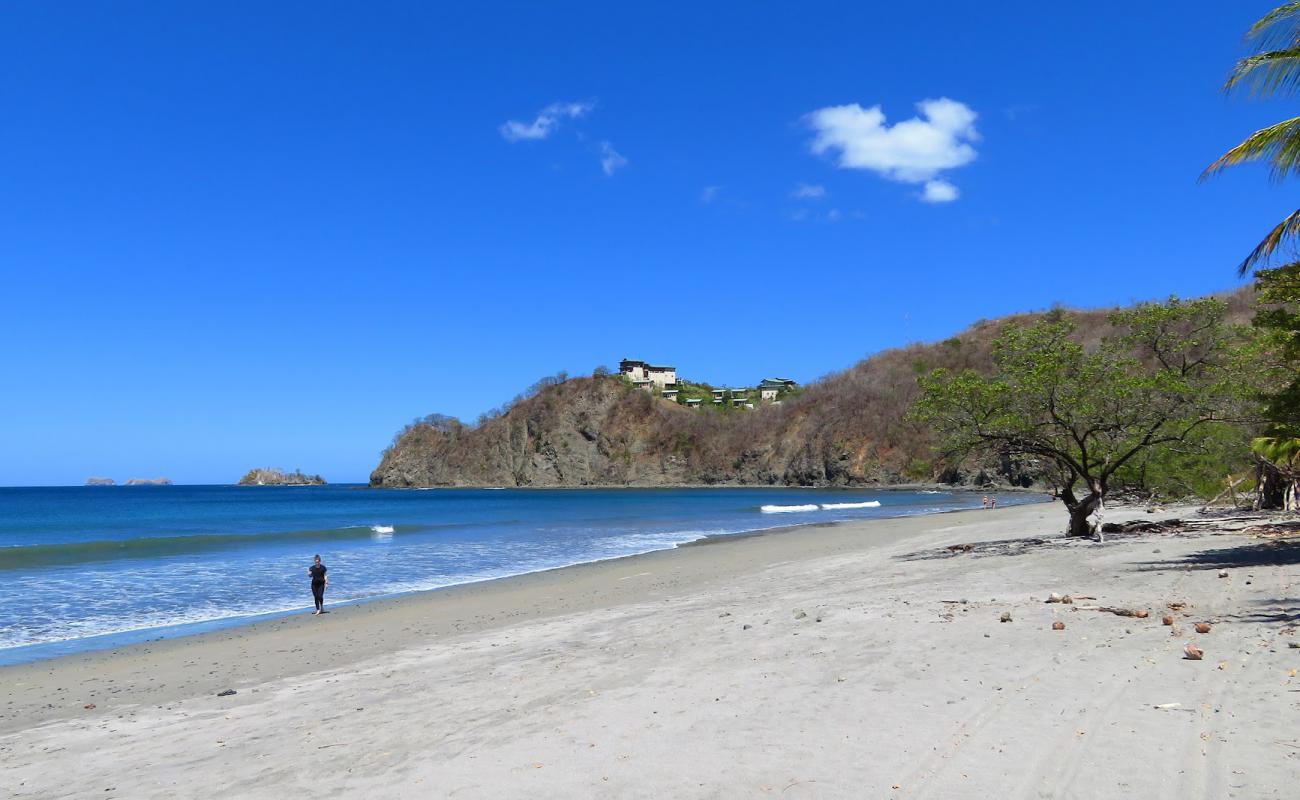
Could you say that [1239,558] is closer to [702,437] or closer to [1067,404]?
[1067,404]

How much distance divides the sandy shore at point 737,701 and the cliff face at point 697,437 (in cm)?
10668

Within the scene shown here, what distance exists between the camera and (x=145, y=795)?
19.2 feet

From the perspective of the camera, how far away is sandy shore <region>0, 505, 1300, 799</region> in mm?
5285

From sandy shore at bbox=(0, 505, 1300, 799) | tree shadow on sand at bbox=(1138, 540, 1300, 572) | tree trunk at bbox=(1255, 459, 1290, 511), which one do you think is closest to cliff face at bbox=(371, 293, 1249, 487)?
tree trunk at bbox=(1255, 459, 1290, 511)

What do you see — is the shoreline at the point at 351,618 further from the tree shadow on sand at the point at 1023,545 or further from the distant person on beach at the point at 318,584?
the tree shadow on sand at the point at 1023,545

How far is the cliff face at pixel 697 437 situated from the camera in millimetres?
120875

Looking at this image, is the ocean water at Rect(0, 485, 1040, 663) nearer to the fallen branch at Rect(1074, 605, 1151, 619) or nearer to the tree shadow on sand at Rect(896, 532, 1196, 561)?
the tree shadow on sand at Rect(896, 532, 1196, 561)

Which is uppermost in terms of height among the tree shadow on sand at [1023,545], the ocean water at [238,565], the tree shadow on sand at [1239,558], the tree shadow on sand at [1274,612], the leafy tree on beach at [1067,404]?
the leafy tree on beach at [1067,404]

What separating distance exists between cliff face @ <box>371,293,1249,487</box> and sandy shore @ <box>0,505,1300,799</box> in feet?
350

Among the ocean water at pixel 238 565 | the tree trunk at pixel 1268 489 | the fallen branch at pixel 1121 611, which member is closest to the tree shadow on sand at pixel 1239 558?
the fallen branch at pixel 1121 611

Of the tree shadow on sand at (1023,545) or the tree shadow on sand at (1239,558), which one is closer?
the tree shadow on sand at (1239,558)

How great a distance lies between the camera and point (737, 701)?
23.0ft

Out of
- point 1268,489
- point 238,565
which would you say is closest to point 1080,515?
point 1268,489

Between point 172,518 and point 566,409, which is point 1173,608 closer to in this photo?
point 172,518
